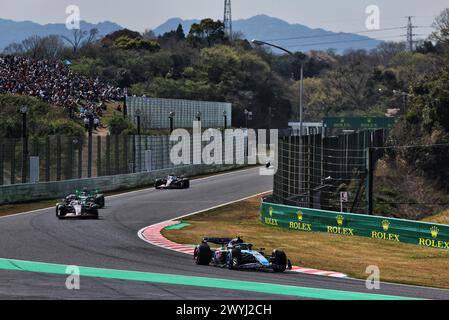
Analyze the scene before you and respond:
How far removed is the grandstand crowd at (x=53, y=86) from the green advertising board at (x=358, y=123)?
3519cm

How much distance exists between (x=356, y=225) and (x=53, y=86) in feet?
117

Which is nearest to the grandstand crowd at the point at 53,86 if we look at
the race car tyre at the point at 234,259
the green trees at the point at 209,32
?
the race car tyre at the point at 234,259

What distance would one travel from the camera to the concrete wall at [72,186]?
136 feet

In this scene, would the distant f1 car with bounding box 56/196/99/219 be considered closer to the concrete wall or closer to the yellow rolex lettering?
the yellow rolex lettering

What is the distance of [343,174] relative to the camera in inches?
1615

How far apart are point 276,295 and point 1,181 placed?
27.7m

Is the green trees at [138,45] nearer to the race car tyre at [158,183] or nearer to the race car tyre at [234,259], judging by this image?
the race car tyre at [158,183]

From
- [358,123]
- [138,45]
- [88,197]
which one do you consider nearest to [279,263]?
[88,197]

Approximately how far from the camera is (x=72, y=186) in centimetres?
4591

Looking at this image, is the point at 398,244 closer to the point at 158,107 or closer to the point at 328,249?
the point at 328,249

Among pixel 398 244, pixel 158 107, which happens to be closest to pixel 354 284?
pixel 398 244

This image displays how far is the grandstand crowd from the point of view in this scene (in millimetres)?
58938

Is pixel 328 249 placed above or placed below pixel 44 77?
below

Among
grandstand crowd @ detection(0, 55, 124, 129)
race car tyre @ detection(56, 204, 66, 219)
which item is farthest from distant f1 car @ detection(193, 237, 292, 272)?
grandstand crowd @ detection(0, 55, 124, 129)
